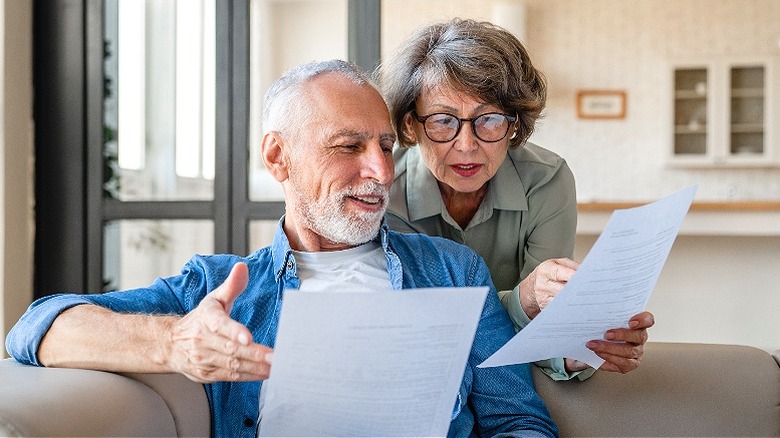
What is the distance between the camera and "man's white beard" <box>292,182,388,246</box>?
1533 mm

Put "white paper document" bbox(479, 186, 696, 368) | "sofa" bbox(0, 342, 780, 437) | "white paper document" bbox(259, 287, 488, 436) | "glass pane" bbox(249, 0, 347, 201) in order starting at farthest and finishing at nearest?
"glass pane" bbox(249, 0, 347, 201), "sofa" bbox(0, 342, 780, 437), "white paper document" bbox(479, 186, 696, 368), "white paper document" bbox(259, 287, 488, 436)

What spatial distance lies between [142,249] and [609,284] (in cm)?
198

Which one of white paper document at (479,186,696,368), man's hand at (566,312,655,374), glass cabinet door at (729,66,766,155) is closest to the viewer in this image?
white paper document at (479,186,696,368)

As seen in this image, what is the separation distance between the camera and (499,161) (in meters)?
1.77

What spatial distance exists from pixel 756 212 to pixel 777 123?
262 cm

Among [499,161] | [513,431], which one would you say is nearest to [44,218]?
[499,161]

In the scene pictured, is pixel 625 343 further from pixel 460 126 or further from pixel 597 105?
pixel 597 105

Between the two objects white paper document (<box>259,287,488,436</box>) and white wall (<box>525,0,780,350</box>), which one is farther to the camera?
white wall (<box>525,0,780,350</box>)

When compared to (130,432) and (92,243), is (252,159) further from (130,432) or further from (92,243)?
(130,432)

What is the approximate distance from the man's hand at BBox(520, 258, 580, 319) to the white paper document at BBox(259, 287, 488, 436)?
1.19 ft

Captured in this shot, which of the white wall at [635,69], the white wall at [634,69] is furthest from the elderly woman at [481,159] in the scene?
the white wall at [634,69]

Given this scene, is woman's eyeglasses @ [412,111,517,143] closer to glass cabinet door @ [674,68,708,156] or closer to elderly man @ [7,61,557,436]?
elderly man @ [7,61,557,436]

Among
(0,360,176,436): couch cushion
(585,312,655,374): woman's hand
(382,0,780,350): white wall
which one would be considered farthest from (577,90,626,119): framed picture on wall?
(0,360,176,436): couch cushion

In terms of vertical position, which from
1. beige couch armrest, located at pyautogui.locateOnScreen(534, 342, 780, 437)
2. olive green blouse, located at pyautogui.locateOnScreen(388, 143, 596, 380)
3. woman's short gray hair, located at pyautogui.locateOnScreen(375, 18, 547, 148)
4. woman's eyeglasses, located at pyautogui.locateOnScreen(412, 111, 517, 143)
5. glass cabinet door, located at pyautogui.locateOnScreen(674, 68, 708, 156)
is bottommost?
beige couch armrest, located at pyautogui.locateOnScreen(534, 342, 780, 437)
